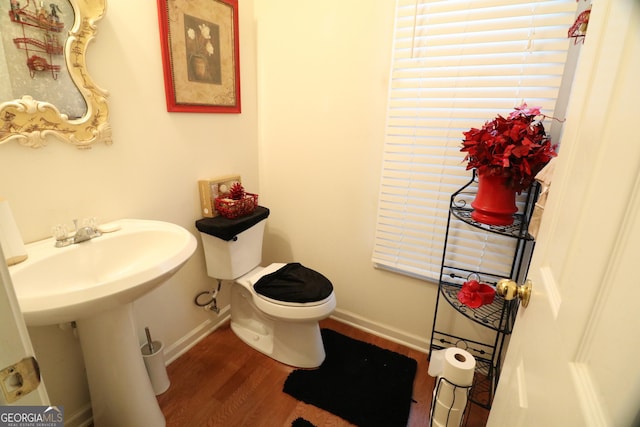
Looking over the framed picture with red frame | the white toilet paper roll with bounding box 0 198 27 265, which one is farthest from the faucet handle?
the framed picture with red frame

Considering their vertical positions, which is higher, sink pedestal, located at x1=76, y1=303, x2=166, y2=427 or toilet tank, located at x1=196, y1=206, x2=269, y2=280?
toilet tank, located at x1=196, y1=206, x2=269, y2=280

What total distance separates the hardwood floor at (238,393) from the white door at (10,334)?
1200 millimetres

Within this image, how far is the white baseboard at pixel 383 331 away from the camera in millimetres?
1826

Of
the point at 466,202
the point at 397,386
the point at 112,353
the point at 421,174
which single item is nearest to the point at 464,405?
the point at 397,386

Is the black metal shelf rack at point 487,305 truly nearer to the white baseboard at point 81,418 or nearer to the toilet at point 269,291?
the toilet at point 269,291

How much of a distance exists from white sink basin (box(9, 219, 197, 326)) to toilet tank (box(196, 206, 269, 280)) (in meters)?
0.31

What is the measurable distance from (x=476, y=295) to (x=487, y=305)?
0.22 metres

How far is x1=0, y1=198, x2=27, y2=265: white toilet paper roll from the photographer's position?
35.7 inches

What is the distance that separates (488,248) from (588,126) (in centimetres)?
110

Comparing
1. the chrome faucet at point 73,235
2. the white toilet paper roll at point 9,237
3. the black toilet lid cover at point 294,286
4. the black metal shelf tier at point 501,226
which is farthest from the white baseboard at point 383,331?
the white toilet paper roll at point 9,237

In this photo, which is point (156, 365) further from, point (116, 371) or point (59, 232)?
point (59, 232)

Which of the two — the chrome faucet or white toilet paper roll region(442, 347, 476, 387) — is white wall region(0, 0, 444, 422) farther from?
white toilet paper roll region(442, 347, 476, 387)

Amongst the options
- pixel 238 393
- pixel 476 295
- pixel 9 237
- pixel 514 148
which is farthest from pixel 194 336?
pixel 514 148

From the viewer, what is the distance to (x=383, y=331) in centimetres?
193
